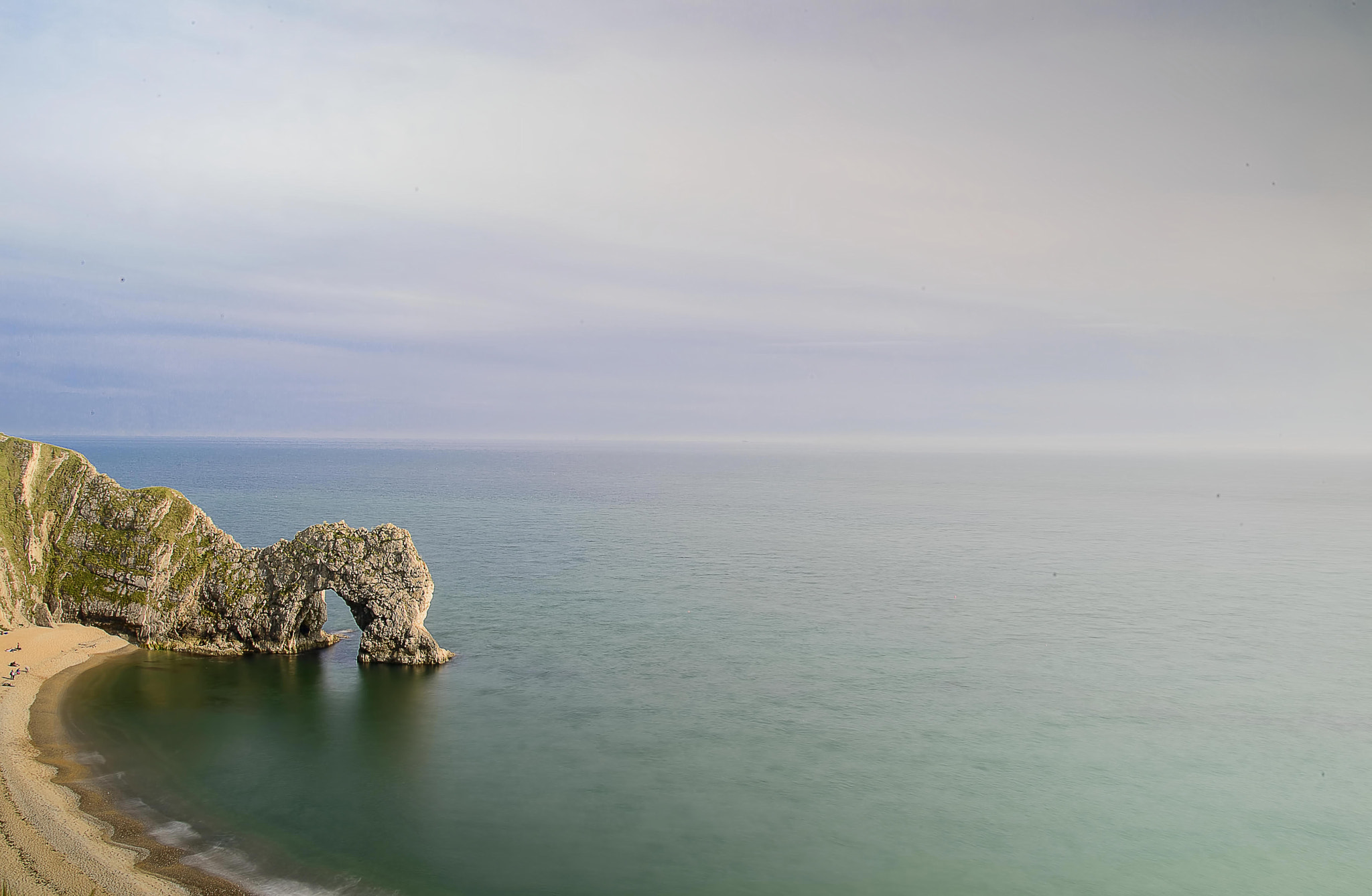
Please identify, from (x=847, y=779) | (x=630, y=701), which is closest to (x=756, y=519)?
(x=630, y=701)

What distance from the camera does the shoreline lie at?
2114cm

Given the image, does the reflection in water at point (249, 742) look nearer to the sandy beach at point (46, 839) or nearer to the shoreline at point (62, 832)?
the shoreline at point (62, 832)

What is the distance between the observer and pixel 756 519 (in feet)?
386

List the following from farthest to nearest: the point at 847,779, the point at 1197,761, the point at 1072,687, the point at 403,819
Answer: the point at 1072,687, the point at 1197,761, the point at 847,779, the point at 403,819

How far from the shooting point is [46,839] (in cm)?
2300

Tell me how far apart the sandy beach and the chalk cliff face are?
6.79 m

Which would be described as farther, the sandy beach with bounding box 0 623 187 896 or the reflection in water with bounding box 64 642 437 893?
the reflection in water with bounding box 64 642 437 893

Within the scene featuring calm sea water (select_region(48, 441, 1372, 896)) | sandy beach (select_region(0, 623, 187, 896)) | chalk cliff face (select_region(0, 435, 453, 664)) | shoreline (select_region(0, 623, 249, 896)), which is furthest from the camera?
chalk cliff face (select_region(0, 435, 453, 664))

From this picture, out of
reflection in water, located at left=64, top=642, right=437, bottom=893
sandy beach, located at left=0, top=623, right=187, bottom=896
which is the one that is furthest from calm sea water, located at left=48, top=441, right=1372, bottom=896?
Answer: sandy beach, located at left=0, top=623, right=187, bottom=896

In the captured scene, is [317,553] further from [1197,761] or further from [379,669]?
[1197,761]

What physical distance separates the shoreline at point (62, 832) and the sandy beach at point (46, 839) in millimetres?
19

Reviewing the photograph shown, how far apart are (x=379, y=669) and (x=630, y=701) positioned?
1231 centimetres

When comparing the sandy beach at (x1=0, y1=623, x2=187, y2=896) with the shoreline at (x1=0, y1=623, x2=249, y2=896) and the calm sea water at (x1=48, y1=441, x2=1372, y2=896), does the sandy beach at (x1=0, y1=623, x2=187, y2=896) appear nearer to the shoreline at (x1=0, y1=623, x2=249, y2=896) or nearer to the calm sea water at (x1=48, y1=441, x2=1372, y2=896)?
the shoreline at (x1=0, y1=623, x2=249, y2=896)

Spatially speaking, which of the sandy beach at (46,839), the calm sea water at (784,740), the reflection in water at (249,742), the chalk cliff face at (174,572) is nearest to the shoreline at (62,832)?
the sandy beach at (46,839)
